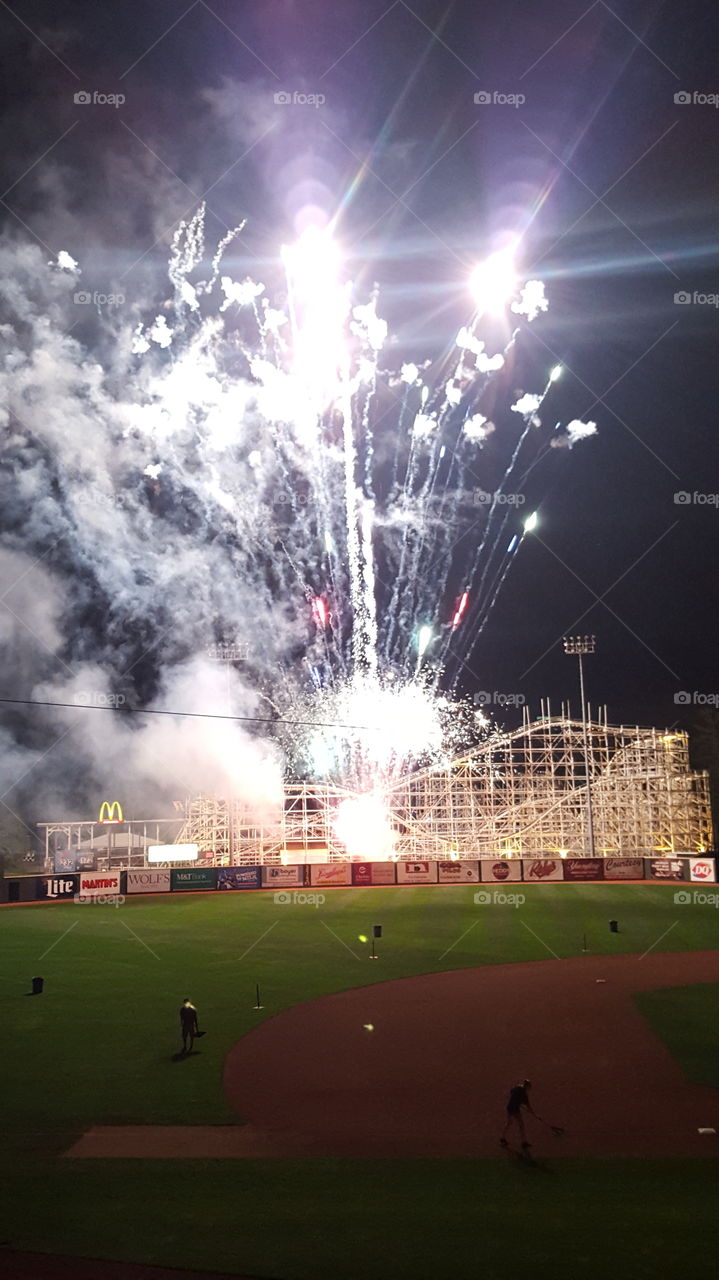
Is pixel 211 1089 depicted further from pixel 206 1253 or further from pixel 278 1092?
pixel 206 1253

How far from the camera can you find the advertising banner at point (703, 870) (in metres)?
46.9

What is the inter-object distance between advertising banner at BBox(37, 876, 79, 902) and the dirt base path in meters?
25.6

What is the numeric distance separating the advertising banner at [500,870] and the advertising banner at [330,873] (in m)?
7.25

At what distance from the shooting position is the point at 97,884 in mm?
45062

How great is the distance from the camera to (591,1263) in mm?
9227

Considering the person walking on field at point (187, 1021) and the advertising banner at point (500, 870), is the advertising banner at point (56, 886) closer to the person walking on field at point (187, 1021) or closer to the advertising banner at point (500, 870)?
the advertising banner at point (500, 870)

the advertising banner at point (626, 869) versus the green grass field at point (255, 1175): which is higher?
the advertising banner at point (626, 869)

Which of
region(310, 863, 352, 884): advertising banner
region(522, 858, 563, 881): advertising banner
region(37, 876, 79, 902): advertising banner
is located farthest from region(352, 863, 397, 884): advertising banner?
region(37, 876, 79, 902): advertising banner

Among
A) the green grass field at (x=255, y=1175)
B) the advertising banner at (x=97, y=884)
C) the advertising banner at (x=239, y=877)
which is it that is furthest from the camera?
the advertising banner at (x=239, y=877)

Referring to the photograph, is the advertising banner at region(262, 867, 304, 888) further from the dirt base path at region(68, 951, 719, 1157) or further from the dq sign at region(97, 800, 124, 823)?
the dirt base path at region(68, 951, 719, 1157)

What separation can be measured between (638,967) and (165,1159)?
17.7m

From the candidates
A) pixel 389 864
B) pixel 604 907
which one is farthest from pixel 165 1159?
pixel 389 864

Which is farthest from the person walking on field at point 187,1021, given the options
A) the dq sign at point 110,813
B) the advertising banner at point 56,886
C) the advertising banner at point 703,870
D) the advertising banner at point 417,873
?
the dq sign at point 110,813

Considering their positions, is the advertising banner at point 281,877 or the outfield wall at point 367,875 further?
the advertising banner at point 281,877
